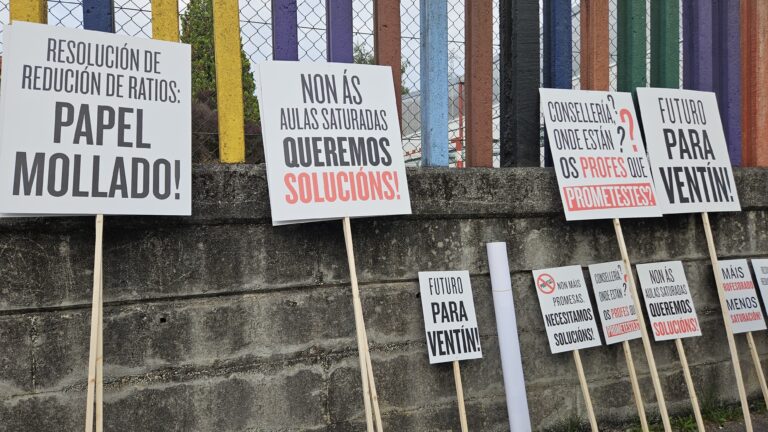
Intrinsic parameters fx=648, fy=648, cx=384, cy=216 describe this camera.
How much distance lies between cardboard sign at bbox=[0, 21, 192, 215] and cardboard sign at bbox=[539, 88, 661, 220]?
2021mm

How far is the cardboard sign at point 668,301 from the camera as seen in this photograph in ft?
12.8

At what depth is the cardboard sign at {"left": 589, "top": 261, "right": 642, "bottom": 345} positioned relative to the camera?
377 centimetres

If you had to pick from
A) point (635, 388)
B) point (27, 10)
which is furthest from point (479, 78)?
point (27, 10)

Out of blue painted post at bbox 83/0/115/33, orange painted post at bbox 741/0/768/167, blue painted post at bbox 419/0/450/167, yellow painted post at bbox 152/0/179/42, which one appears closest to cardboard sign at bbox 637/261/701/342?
orange painted post at bbox 741/0/768/167

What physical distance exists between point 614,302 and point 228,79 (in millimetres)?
2506

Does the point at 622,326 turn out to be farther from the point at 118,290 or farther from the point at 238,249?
the point at 118,290

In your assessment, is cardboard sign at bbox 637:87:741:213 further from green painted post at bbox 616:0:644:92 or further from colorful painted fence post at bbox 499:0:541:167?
colorful painted fence post at bbox 499:0:541:167

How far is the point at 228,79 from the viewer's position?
3.25 meters

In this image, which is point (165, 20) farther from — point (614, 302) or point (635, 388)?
point (635, 388)

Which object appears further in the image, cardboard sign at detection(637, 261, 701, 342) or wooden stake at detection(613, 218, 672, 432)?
cardboard sign at detection(637, 261, 701, 342)

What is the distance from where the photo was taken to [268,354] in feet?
10.3

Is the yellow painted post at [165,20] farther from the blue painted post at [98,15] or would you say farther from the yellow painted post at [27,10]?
the yellow painted post at [27,10]

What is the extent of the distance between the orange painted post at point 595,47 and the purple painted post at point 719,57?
0.82 m

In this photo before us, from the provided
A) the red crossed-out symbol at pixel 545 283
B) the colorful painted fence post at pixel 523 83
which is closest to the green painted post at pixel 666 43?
the colorful painted fence post at pixel 523 83
